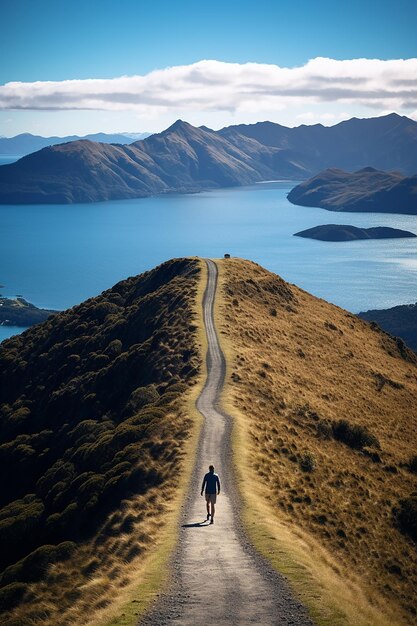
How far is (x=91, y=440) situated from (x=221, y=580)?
27.2 metres

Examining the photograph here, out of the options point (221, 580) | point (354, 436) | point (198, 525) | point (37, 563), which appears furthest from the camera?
point (354, 436)

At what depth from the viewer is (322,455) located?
3734cm

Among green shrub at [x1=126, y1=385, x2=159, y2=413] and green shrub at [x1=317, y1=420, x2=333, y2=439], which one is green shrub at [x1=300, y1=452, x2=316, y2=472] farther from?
green shrub at [x1=126, y1=385, x2=159, y2=413]

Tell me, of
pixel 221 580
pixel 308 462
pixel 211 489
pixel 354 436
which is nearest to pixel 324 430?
pixel 354 436

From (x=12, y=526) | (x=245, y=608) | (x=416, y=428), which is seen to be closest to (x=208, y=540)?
(x=245, y=608)

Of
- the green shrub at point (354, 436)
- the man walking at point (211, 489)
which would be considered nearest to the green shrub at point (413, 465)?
the green shrub at point (354, 436)

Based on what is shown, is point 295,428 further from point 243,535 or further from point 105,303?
point 105,303

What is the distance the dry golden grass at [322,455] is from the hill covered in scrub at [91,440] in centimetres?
446

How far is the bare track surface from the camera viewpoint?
19.0 metres

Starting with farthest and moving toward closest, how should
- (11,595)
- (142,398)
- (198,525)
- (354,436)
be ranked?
(142,398) → (354,436) → (198,525) → (11,595)

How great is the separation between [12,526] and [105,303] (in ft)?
179

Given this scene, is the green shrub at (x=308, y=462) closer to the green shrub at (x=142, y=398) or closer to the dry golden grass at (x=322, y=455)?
the dry golden grass at (x=322, y=455)

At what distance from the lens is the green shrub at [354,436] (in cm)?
4150

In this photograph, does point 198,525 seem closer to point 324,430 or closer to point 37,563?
point 37,563
